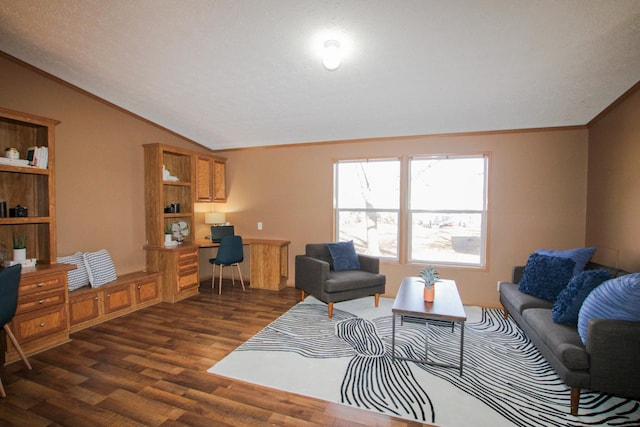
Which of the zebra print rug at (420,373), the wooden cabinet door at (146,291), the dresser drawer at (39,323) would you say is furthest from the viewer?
the wooden cabinet door at (146,291)

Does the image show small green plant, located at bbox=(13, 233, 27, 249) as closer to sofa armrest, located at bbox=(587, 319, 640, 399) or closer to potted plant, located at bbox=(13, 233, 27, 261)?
potted plant, located at bbox=(13, 233, 27, 261)

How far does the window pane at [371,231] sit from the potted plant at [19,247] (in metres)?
3.81

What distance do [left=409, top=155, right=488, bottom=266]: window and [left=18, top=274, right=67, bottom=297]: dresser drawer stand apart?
425 centimetres

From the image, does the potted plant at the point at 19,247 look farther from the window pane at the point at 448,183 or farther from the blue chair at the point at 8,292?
the window pane at the point at 448,183

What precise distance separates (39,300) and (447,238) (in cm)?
480

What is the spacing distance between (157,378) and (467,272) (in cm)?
390

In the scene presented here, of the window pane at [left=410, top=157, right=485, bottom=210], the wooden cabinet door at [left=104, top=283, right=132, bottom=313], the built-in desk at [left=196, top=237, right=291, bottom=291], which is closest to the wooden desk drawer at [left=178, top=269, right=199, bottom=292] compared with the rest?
the built-in desk at [left=196, top=237, right=291, bottom=291]

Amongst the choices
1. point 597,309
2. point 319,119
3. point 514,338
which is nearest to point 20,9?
point 319,119

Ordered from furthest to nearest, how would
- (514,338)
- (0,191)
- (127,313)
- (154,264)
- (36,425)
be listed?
(154,264) → (127,313) → (514,338) → (0,191) → (36,425)

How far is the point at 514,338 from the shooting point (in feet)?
10.4

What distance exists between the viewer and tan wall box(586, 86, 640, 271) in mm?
2857

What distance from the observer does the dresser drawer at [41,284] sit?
8.85 ft

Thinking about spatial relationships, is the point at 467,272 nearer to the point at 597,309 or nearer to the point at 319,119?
the point at 597,309

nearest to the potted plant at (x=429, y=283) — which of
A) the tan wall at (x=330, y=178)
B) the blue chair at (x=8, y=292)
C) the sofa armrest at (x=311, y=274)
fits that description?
the sofa armrest at (x=311, y=274)
